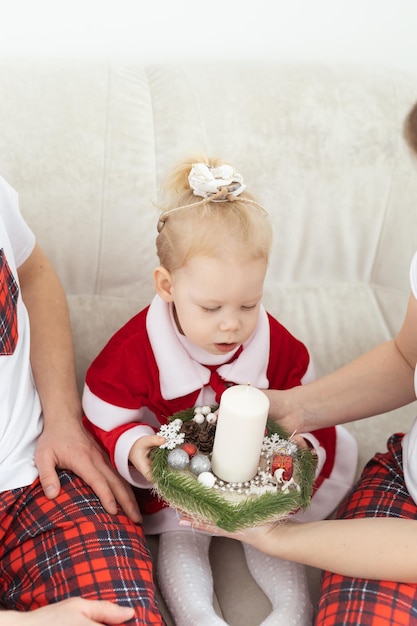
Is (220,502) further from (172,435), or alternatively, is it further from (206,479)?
(172,435)

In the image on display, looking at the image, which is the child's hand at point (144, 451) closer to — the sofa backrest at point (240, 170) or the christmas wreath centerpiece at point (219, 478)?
the christmas wreath centerpiece at point (219, 478)

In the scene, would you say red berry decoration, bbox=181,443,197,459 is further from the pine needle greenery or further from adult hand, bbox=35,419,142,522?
adult hand, bbox=35,419,142,522

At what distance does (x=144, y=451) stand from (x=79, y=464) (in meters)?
0.14

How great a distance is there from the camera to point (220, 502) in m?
1.23

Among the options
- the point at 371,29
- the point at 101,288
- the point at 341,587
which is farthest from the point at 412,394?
the point at 371,29

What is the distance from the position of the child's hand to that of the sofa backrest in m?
0.43

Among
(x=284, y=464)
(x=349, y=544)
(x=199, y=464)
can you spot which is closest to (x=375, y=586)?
(x=349, y=544)

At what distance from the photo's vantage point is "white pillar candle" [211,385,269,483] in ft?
4.03

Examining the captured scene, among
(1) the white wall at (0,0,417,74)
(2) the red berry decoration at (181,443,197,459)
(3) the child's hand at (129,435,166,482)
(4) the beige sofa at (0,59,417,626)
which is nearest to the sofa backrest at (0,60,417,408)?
(4) the beige sofa at (0,59,417,626)

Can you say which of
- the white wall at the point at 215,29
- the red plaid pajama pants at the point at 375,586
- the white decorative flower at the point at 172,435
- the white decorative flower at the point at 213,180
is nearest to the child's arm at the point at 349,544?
the red plaid pajama pants at the point at 375,586

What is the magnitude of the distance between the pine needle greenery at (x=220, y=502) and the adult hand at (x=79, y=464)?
0.64 feet

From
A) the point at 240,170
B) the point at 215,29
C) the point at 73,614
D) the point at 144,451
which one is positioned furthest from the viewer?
the point at 215,29

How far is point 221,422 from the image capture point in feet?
4.13

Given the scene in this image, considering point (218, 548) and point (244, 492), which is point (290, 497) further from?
point (218, 548)
